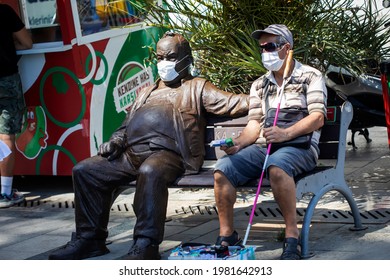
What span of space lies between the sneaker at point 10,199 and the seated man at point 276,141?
2.80 metres

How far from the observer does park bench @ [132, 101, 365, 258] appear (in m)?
5.69

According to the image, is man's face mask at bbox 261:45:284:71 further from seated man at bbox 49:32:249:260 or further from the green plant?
the green plant

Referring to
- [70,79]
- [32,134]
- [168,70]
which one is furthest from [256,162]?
[32,134]

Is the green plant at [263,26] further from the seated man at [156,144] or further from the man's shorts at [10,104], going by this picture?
the man's shorts at [10,104]

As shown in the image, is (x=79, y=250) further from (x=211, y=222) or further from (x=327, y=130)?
(x=327, y=130)

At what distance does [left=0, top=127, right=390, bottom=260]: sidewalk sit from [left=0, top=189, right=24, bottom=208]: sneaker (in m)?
0.09

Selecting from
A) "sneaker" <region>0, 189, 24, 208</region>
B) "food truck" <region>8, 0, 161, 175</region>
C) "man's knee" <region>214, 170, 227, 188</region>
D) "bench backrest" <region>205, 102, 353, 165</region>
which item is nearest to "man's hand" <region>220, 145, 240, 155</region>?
"man's knee" <region>214, 170, 227, 188</region>

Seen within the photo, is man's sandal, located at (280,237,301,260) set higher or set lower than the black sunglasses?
lower

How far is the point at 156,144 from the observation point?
6.09 m

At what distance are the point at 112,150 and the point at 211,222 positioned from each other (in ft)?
3.54

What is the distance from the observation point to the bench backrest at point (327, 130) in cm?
605

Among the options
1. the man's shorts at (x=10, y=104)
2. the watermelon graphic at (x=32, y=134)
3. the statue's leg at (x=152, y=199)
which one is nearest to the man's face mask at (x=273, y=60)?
the statue's leg at (x=152, y=199)

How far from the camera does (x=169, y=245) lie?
6.24 m
